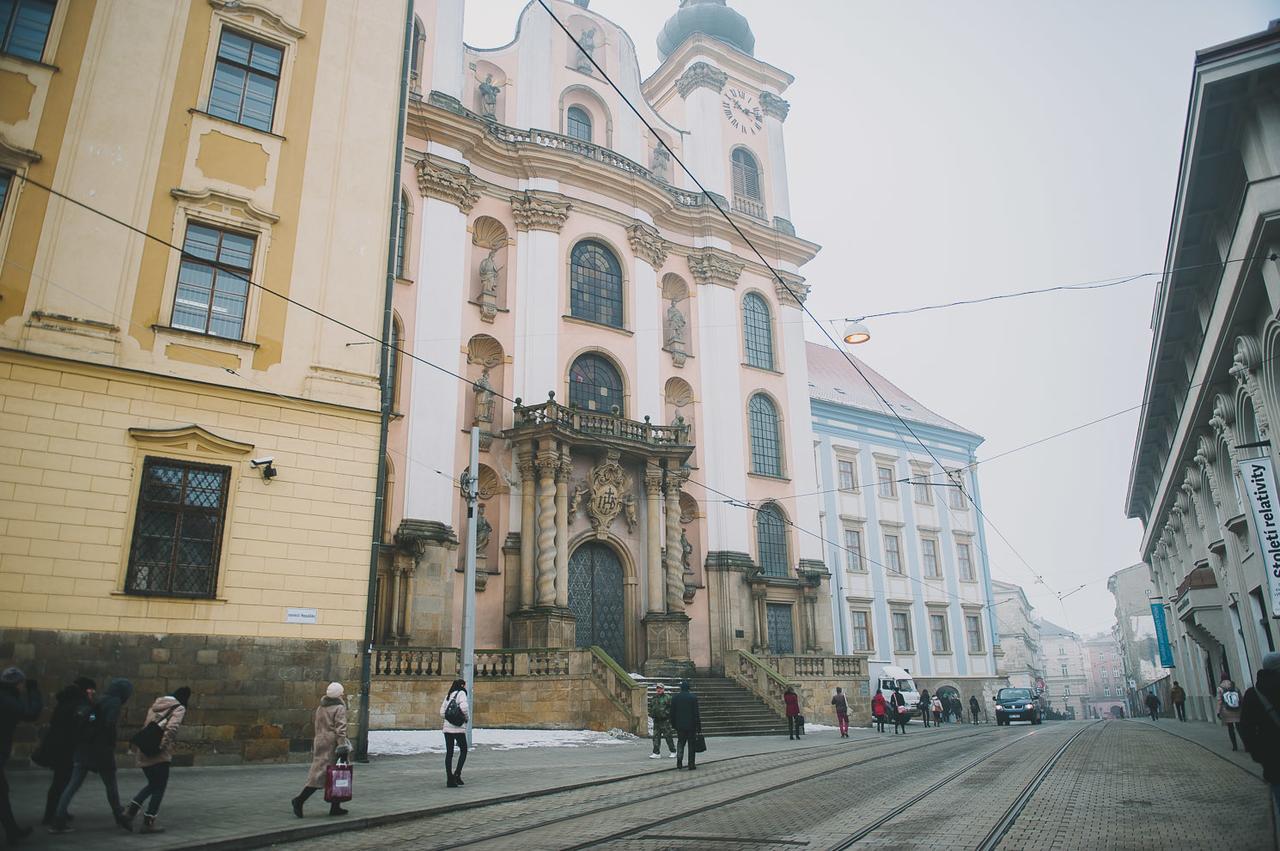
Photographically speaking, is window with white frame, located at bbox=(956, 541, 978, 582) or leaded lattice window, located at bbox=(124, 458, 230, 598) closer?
leaded lattice window, located at bbox=(124, 458, 230, 598)

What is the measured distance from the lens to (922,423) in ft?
168

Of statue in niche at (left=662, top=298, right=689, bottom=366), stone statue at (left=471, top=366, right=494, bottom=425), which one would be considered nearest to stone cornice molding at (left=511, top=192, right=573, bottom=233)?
statue in niche at (left=662, top=298, right=689, bottom=366)

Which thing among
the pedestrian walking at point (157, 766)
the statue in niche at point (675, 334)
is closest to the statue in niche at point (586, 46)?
the statue in niche at point (675, 334)

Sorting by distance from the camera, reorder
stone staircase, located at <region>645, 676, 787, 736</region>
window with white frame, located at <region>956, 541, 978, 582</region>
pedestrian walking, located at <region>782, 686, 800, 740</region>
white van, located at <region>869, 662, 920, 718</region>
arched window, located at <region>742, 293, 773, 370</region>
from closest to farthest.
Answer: pedestrian walking, located at <region>782, 686, 800, 740</region> < stone staircase, located at <region>645, 676, 787, 736</region> < arched window, located at <region>742, 293, 773, 370</region> < white van, located at <region>869, 662, 920, 718</region> < window with white frame, located at <region>956, 541, 978, 582</region>

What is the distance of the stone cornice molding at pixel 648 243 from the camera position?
108 feet

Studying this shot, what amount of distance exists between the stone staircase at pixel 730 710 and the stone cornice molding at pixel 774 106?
84.6 feet

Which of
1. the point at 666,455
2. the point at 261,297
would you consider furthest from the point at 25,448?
the point at 666,455

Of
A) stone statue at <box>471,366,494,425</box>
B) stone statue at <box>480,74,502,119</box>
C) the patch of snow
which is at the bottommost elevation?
the patch of snow

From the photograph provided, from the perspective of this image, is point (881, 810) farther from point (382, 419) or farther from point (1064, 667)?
point (1064, 667)

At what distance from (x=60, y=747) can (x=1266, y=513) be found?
19.1 meters

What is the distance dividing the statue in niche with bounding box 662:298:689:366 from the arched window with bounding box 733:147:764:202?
7.65 metres

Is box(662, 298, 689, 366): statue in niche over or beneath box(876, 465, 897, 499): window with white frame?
over

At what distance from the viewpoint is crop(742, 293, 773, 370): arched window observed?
36.1m

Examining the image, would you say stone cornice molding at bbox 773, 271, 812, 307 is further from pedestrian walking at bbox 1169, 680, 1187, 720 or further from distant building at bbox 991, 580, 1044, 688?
distant building at bbox 991, 580, 1044, 688
